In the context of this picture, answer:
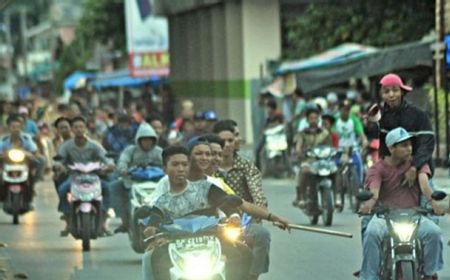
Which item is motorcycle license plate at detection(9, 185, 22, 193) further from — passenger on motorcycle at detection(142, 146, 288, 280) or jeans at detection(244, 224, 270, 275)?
passenger on motorcycle at detection(142, 146, 288, 280)

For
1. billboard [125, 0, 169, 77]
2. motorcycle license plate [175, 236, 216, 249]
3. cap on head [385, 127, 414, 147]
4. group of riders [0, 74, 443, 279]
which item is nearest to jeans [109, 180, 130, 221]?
group of riders [0, 74, 443, 279]

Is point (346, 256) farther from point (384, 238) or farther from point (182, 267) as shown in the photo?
point (182, 267)

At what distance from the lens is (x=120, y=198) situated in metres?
16.8

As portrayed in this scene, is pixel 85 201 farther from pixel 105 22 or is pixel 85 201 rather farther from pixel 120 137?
pixel 105 22

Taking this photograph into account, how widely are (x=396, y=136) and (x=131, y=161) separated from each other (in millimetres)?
6046

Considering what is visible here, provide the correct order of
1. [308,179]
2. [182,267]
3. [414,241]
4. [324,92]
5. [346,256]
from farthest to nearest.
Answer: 1. [324,92]
2. [308,179]
3. [346,256]
4. [414,241]
5. [182,267]

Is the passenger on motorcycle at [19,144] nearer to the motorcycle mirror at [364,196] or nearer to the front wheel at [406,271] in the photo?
the motorcycle mirror at [364,196]

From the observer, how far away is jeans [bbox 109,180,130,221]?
54.6ft

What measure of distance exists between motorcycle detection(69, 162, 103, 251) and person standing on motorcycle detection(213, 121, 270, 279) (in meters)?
4.71

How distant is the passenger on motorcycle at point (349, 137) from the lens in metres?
21.4

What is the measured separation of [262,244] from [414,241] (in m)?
1.11

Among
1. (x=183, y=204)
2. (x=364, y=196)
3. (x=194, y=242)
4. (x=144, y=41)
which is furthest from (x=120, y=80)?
(x=194, y=242)

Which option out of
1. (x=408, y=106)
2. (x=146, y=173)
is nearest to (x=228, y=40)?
Answer: (x=146, y=173)

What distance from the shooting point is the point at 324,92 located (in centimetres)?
3819
